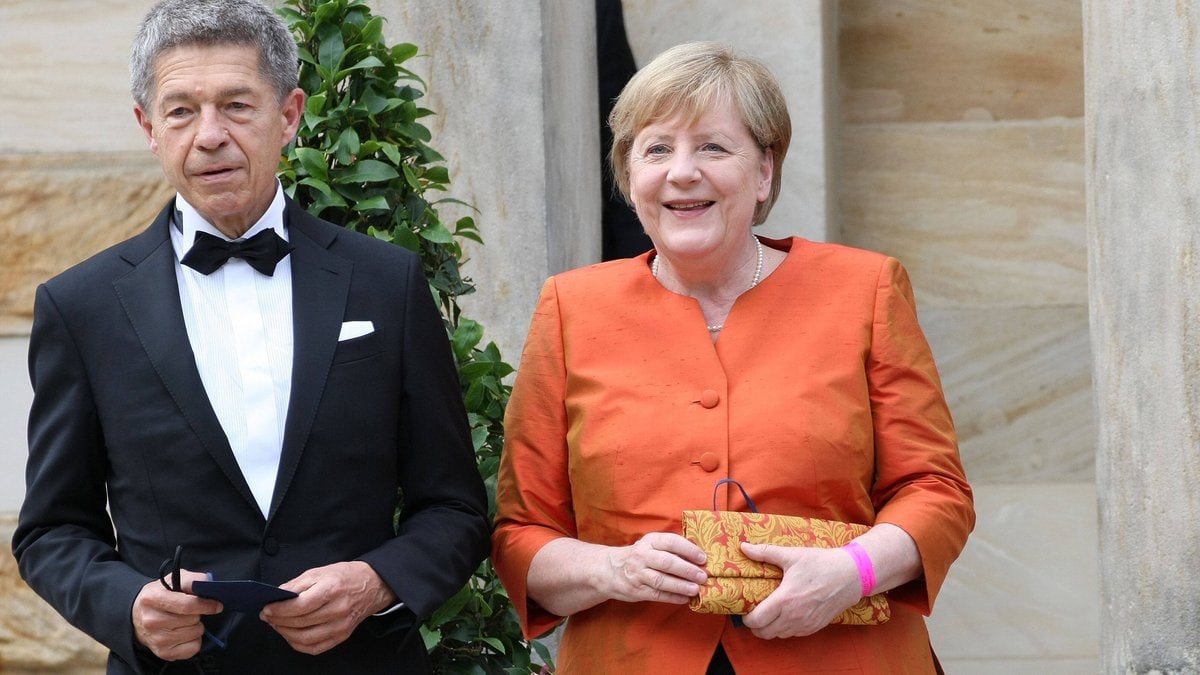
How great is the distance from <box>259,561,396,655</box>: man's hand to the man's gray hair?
32.7 inches

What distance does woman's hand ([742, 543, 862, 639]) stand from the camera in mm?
2635

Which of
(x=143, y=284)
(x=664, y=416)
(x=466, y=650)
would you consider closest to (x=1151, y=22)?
(x=664, y=416)

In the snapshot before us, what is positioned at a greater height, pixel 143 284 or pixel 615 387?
pixel 143 284

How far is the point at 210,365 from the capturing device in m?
2.73

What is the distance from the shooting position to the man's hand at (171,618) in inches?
99.8

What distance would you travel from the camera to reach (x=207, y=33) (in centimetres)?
270

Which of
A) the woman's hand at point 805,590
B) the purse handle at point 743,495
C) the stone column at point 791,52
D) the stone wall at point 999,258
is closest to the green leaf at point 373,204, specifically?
the purse handle at point 743,495

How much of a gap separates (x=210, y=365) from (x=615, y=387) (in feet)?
2.34

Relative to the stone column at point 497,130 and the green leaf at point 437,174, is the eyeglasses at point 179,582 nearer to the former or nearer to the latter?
the green leaf at point 437,174

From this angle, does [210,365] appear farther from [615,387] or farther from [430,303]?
[615,387]

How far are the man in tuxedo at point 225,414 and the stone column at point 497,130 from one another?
158cm

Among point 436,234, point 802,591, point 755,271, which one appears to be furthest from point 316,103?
point 802,591

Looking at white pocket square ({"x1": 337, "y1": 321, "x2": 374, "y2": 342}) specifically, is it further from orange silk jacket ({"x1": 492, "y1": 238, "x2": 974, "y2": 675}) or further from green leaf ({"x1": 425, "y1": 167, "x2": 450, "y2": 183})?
green leaf ({"x1": 425, "y1": 167, "x2": 450, "y2": 183})

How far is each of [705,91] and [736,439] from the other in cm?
62
